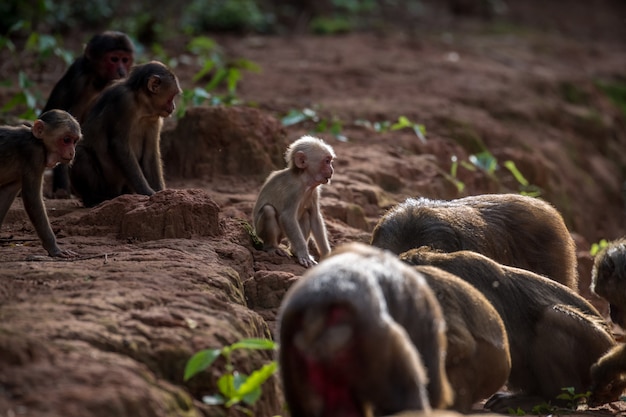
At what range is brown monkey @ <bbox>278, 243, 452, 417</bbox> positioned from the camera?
505cm

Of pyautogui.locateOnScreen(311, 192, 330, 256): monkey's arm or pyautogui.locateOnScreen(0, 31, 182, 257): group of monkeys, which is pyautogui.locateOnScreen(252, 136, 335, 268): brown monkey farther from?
pyautogui.locateOnScreen(0, 31, 182, 257): group of monkeys

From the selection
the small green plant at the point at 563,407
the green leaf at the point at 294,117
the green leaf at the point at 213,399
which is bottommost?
the small green plant at the point at 563,407

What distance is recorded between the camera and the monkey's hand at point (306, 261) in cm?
862

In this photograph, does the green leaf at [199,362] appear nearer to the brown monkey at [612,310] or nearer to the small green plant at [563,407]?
the small green plant at [563,407]

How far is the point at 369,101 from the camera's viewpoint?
14758 mm

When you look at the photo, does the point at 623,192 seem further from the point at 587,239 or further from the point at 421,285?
the point at 421,285

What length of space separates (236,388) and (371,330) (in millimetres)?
1247

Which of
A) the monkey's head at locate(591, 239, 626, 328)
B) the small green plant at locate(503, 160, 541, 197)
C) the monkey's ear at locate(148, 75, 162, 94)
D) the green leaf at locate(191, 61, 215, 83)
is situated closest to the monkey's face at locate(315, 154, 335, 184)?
the monkey's ear at locate(148, 75, 162, 94)

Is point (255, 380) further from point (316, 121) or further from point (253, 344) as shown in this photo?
point (316, 121)

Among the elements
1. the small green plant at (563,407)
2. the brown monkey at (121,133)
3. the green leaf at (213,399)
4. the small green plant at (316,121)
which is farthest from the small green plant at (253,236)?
the small green plant at (316,121)

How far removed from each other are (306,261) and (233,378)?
2726 millimetres

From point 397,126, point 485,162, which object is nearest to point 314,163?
point 397,126

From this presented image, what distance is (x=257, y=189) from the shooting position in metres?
10.6

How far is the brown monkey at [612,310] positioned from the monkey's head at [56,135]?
3.97 meters
